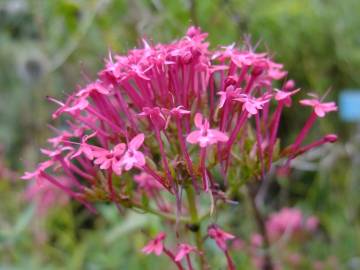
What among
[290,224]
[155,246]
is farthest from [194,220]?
[290,224]

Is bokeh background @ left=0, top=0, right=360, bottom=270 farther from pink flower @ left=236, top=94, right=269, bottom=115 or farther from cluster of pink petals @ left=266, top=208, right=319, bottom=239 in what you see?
pink flower @ left=236, top=94, right=269, bottom=115

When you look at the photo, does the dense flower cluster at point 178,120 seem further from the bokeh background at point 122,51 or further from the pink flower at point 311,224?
the pink flower at point 311,224

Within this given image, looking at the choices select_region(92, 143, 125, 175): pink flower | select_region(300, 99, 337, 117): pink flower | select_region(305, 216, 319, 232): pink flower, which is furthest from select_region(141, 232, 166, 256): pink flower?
select_region(305, 216, 319, 232): pink flower

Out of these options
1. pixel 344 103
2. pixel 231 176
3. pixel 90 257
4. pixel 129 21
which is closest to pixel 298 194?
pixel 344 103

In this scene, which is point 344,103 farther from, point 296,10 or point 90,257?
point 90,257

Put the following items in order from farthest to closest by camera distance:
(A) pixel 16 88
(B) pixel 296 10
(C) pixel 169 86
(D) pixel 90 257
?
1. (A) pixel 16 88
2. (B) pixel 296 10
3. (D) pixel 90 257
4. (C) pixel 169 86

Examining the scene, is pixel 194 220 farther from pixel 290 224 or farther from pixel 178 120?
pixel 290 224
